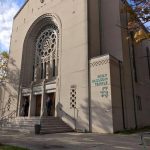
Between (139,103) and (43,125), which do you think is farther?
(139,103)

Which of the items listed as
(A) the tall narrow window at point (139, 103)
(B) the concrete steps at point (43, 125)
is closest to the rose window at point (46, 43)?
(B) the concrete steps at point (43, 125)

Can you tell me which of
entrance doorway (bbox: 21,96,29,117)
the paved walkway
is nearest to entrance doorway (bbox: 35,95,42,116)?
entrance doorway (bbox: 21,96,29,117)

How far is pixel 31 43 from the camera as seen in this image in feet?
70.6

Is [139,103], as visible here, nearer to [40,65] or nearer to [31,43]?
[40,65]

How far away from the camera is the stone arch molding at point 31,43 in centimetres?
1990

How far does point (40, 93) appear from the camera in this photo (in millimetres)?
17734

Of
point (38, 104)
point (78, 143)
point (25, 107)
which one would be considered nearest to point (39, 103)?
point (38, 104)

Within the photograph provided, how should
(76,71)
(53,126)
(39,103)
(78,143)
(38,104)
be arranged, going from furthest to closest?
1. (38,104)
2. (39,103)
3. (76,71)
4. (53,126)
5. (78,143)

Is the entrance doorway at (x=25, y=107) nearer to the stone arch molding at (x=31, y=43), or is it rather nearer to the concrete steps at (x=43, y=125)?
the stone arch molding at (x=31, y=43)

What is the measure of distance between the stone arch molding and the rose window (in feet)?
2.24

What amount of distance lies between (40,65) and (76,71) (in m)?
6.37

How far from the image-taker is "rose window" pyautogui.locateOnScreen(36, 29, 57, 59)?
19.3 m

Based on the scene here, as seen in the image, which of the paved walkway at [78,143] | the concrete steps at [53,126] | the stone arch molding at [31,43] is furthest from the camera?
the stone arch molding at [31,43]

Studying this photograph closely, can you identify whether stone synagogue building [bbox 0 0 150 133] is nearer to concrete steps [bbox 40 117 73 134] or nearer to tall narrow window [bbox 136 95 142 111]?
concrete steps [bbox 40 117 73 134]
